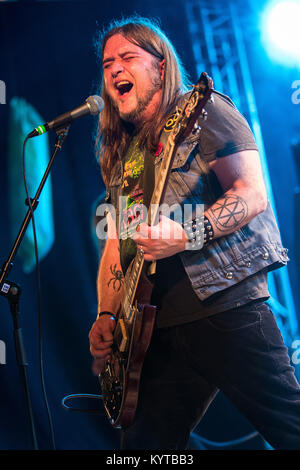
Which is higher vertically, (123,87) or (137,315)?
(123,87)

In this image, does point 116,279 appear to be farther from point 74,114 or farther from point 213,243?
point 74,114

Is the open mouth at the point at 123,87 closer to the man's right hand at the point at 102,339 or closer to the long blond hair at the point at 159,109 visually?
the long blond hair at the point at 159,109

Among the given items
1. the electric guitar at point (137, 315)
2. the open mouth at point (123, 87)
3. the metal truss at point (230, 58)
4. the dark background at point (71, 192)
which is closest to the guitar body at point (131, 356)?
the electric guitar at point (137, 315)

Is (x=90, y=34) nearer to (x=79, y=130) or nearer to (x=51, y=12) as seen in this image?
(x=51, y=12)

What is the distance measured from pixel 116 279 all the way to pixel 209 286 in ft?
1.95

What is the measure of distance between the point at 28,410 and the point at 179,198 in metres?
0.92

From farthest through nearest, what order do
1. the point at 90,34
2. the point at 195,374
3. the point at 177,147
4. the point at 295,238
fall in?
the point at 90,34 → the point at 295,238 → the point at 195,374 → the point at 177,147

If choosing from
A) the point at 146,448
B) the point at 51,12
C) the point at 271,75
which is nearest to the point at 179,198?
the point at 146,448

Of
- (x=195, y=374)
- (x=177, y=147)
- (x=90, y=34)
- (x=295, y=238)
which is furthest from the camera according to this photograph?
(x=90, y=34)

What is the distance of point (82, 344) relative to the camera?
2621 millimetres

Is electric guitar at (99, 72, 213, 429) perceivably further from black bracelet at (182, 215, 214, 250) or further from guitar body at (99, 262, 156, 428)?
black bracelet at (182, 215, 214, 250)

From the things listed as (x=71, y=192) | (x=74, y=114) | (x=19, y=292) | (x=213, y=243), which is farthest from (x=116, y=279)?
(x=71, y=192)

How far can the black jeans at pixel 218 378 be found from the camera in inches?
50.6

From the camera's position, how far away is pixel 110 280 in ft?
6.23
